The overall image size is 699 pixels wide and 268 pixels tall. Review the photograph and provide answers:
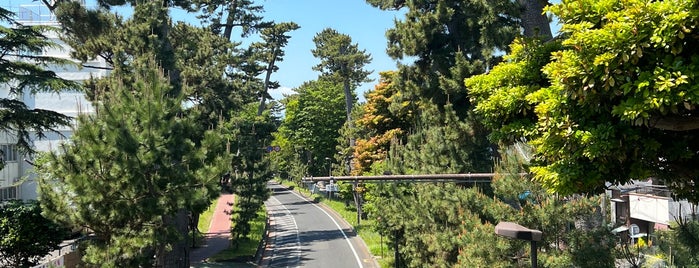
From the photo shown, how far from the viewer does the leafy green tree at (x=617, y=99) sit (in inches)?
152

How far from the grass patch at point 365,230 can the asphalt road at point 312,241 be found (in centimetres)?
48

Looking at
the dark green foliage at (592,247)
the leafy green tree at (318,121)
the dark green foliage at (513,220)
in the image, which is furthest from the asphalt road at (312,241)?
the dark green foliage at (592,247)

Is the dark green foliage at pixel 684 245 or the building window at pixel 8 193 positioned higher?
the dark green foliage at pixel 684 245

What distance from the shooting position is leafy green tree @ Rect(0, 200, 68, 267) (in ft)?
43.7

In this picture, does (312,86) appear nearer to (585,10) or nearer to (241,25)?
(241,25)

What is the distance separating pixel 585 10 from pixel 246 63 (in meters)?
47.4

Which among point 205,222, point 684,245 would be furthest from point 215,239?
point 684,245

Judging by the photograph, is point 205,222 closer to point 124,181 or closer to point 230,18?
point 230,18

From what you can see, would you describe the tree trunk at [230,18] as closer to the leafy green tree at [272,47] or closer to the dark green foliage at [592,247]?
the leafy green tree at [272,47]

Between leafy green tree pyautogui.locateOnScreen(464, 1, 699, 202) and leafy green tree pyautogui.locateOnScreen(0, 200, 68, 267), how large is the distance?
41.1 ft

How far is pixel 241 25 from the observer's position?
42.7 m

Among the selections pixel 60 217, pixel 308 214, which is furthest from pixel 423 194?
pixel 308 214

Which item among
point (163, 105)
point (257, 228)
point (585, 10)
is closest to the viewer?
point (585, 10)

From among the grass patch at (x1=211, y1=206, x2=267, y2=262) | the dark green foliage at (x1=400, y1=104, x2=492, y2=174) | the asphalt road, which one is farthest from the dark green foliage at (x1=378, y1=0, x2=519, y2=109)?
the grass patch at (x1=211, y1=206, x2=267, y2=262)
